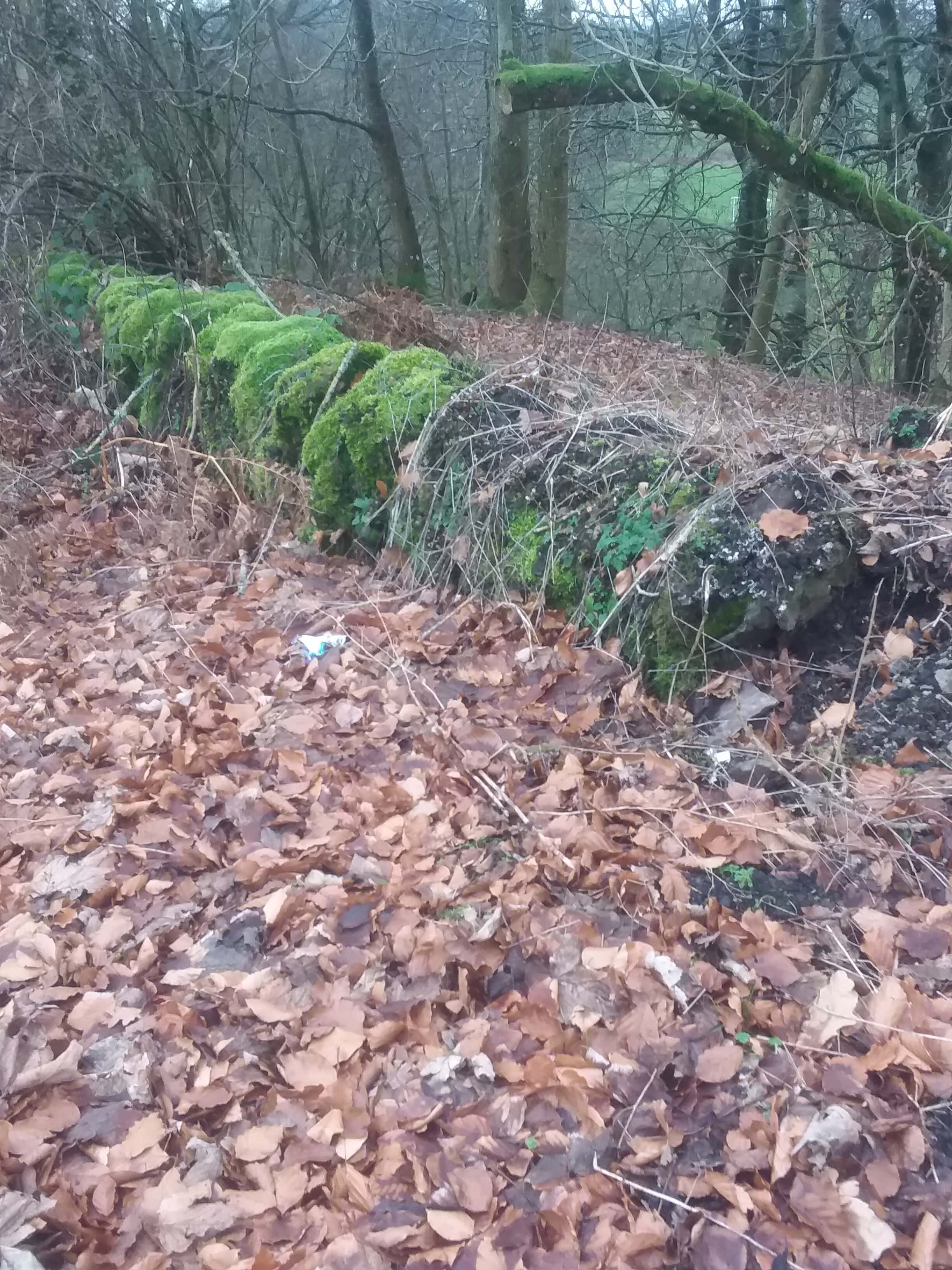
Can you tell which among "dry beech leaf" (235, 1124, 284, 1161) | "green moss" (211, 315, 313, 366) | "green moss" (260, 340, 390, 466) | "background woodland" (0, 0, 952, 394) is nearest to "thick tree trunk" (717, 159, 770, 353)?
"background woodland" (0, 0, 952, 394)

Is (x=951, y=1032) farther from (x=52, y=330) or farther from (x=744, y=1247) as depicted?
(x=52, y=330)

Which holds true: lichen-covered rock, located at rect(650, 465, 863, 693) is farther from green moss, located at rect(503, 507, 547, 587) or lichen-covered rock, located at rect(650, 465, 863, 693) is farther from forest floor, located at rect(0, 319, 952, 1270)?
green moss, located at rect(503, 507, 547, 587)

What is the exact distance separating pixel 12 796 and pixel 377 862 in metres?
1.36

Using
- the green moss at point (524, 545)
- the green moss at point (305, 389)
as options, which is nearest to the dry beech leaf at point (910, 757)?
the green moss at point (524, 545)

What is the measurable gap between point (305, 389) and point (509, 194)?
717 cm

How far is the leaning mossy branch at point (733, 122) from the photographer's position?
616cm

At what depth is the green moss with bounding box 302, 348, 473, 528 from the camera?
424cm

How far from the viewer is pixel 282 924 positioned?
242 cm

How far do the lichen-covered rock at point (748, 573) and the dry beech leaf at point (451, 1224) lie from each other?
6.01 feet

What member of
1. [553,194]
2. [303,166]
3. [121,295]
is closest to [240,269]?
[121,295]

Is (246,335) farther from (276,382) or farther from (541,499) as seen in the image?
(541,499)

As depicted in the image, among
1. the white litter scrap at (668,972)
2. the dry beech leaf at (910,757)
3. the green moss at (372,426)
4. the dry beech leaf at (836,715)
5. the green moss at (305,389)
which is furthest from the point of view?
the green moss at (305,389)

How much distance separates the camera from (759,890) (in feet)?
7.80

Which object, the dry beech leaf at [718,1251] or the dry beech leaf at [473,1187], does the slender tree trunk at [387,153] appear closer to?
the dry beech leaf at [473,1187]
